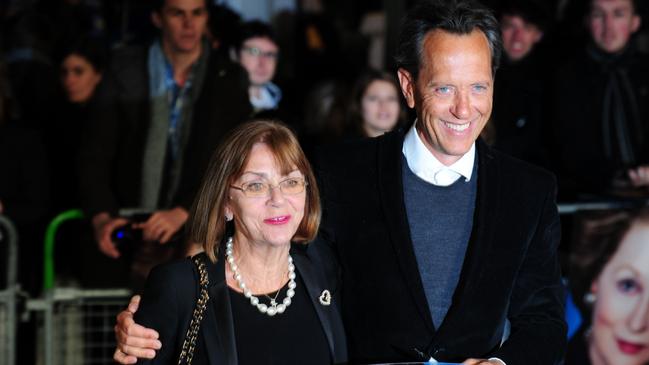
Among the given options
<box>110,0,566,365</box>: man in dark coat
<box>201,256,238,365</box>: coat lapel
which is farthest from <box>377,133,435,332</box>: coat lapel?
<box>201,256,238,365</box>: coat lapel

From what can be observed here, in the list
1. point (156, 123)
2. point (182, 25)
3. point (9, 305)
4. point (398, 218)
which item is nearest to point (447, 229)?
point (398, 218)

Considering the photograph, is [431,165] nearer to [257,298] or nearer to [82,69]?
[257,298]

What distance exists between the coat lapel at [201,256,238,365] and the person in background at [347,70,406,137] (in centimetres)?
321

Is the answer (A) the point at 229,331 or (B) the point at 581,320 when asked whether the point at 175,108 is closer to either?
(B) the point at 581,320

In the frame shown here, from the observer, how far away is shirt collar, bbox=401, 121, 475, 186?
3.51m

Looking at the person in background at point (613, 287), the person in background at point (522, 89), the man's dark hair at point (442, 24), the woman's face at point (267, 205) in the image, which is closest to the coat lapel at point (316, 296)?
the woman's face at point (267, 205)

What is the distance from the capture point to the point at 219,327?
3.35 meters

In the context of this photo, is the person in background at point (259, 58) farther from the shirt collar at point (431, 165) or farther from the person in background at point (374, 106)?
the shirt collar at point (431, 165)

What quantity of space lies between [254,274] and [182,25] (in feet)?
8.87

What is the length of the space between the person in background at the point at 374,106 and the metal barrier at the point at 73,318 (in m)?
1.71

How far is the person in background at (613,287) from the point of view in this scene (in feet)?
17.1

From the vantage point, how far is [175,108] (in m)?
5.88

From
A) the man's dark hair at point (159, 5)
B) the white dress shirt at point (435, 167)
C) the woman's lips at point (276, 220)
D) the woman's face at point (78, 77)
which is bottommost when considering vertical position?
the woman's lips at point (276, 220)

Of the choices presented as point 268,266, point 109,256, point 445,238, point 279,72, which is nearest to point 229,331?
point 268,266
